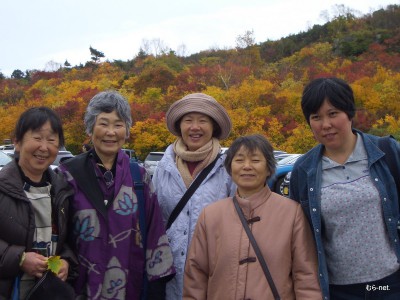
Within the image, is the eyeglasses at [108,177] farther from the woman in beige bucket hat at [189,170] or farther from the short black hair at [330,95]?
the short black hair at [330,95]

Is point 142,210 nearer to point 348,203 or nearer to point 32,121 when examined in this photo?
point 32,121

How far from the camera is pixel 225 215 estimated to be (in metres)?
2.39

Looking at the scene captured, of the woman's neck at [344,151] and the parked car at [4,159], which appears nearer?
the woman's neck at [344,151]

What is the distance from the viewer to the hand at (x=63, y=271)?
228 centimetres

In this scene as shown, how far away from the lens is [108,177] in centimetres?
259

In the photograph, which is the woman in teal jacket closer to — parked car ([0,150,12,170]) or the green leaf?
the green leaf

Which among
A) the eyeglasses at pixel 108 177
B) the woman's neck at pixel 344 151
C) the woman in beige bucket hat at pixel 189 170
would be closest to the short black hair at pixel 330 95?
the woman's neck at pixel 344 151

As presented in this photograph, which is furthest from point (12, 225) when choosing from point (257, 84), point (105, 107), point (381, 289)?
point (257, 84)

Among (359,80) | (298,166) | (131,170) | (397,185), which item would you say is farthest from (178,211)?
(359,80)

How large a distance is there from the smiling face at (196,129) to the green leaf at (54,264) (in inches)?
41.7

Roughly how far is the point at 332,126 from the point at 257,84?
98.9ft

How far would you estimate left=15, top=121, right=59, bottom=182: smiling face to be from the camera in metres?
2.36

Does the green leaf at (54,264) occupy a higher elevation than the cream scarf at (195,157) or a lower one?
lower

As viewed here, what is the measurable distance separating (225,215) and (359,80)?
30467 millimetres
